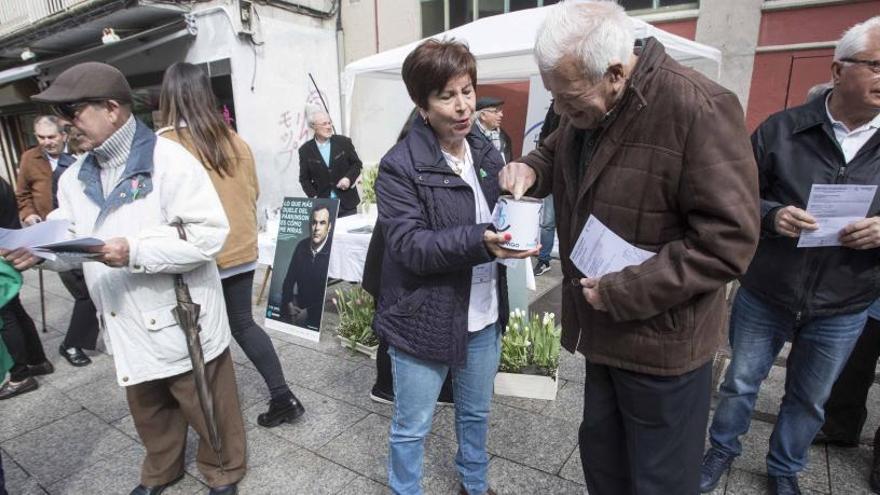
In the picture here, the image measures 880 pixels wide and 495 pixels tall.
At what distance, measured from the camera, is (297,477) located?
2.44 meters

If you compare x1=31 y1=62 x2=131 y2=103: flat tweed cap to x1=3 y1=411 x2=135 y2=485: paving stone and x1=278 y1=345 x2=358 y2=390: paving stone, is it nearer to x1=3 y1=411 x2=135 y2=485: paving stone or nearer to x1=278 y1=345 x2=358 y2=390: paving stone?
x1=3 y1=411 x2=135 y2=485: paving stone

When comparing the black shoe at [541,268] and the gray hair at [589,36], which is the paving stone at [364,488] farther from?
the black shoe at [541,268]

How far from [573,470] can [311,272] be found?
7.92 ft

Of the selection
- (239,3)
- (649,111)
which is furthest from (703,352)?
(239,3)

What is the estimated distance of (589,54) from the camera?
3.78 feet

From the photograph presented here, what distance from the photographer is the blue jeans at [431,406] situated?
71.1 inches

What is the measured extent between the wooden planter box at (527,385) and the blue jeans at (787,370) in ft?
3.24

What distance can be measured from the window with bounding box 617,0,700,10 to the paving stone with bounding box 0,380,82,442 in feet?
23.3

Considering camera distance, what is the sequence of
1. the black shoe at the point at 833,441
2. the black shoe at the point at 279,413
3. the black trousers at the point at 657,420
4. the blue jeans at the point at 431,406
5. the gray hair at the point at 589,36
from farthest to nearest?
the black shoe at the point at 279,413
the black shoe at the point at 833,441
the blue jeans at the point at 431,406
the black trousers at the point at 657,420
the gray hair at the point at 589,36

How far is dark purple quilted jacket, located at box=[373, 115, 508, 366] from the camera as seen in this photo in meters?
1.61

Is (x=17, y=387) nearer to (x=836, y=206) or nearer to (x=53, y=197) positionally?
(x=53, y=197)

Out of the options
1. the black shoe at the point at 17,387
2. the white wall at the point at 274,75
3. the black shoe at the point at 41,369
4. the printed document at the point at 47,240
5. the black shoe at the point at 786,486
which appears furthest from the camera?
the white wall at the point at 274,75

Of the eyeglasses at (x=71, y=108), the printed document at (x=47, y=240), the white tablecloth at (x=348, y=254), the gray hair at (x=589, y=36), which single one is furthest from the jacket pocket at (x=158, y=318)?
the white tablecloth at (x=348, y=254)

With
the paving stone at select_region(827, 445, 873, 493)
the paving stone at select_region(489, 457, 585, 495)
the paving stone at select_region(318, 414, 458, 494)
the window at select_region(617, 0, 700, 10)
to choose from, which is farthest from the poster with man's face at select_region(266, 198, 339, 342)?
the window at select_region(617, 0, 700, 10)
